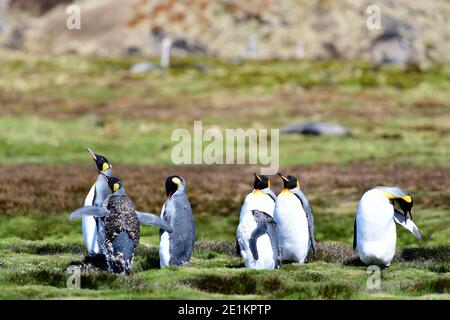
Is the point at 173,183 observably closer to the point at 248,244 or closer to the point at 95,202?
the point at 95,202

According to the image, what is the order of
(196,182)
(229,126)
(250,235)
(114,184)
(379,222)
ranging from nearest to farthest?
1. (114,184)
2. (250,235)
3. (379,222)
4. (196,182)
5. (229,126)

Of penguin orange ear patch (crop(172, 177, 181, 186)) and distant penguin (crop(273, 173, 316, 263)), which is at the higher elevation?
penguin orange ear patch (crop(172, 177, 181, 186))

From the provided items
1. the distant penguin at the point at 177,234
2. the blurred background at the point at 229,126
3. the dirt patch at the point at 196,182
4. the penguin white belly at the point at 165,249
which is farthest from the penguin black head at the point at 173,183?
the dirt patch at the point at 196,182

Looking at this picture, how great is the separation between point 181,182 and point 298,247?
9.85 ft

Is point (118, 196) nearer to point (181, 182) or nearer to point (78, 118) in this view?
point (181, 182)

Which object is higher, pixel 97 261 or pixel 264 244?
pixel 264 244

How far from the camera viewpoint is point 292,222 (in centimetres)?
1866

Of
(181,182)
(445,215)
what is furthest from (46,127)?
(181,182)

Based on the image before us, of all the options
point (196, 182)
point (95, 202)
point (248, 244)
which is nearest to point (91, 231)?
point (95, 202)

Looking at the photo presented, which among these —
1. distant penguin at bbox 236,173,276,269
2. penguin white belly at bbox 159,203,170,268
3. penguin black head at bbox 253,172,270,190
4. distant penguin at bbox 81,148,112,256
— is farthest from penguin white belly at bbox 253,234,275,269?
distant penguin at bbox 81,148,112,256

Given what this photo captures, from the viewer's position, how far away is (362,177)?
3822 centimetres

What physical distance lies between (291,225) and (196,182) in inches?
708

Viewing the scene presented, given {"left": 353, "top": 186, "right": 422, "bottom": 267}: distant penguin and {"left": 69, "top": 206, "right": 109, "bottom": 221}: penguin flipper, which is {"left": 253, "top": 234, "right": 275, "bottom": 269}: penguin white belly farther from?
{"left": 69, "top": 206, "right": 109, "bottom": 221}: penguin flipper

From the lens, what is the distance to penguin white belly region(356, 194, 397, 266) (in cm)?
1795
